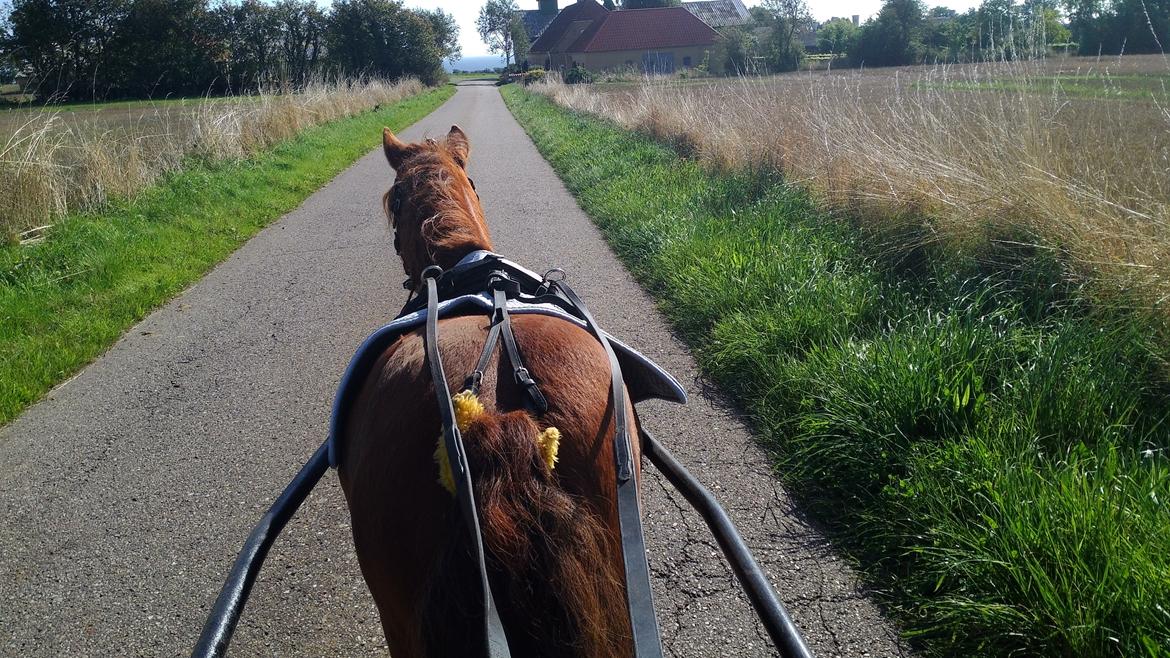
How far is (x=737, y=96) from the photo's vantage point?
36.4 ft

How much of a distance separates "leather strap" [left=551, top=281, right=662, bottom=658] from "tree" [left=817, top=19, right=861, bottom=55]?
1293 cm

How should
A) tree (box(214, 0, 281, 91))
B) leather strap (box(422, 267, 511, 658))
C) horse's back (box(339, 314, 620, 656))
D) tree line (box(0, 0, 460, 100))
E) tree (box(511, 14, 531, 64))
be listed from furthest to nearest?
tree (box(511, 14, 531, 64)), tree (box(214, 0, 281, 91)), tree line (box(0, 0, 460, 100)), horse's back (box(339, 314, 620, 656)), leather strap (box(422, 267, 511, 658))

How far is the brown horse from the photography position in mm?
1331

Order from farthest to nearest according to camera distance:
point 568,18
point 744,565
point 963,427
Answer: point 568,18
point 963,427
point 744,565

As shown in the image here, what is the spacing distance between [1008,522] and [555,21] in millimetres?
83451

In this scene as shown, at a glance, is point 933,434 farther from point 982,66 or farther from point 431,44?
point 431,44

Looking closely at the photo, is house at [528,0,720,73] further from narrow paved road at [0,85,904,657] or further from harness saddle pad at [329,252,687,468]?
harness saddle pad at [329,252,687,468]

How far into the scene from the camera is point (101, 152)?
9664 millimetres

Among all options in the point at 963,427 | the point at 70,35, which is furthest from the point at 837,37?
the point at 70,35

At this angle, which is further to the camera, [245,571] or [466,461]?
[245,571]

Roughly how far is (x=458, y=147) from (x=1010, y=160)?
13.4 feet

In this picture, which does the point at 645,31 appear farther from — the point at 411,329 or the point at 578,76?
the point at 411,329

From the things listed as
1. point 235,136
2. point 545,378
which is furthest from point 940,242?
point 235,136

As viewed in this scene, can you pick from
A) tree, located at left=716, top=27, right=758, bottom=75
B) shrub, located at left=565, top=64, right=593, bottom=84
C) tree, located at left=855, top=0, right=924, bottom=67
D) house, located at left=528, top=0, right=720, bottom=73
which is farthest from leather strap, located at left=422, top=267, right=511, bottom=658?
house, located at left=528, top=0, right=720, bottom=73
